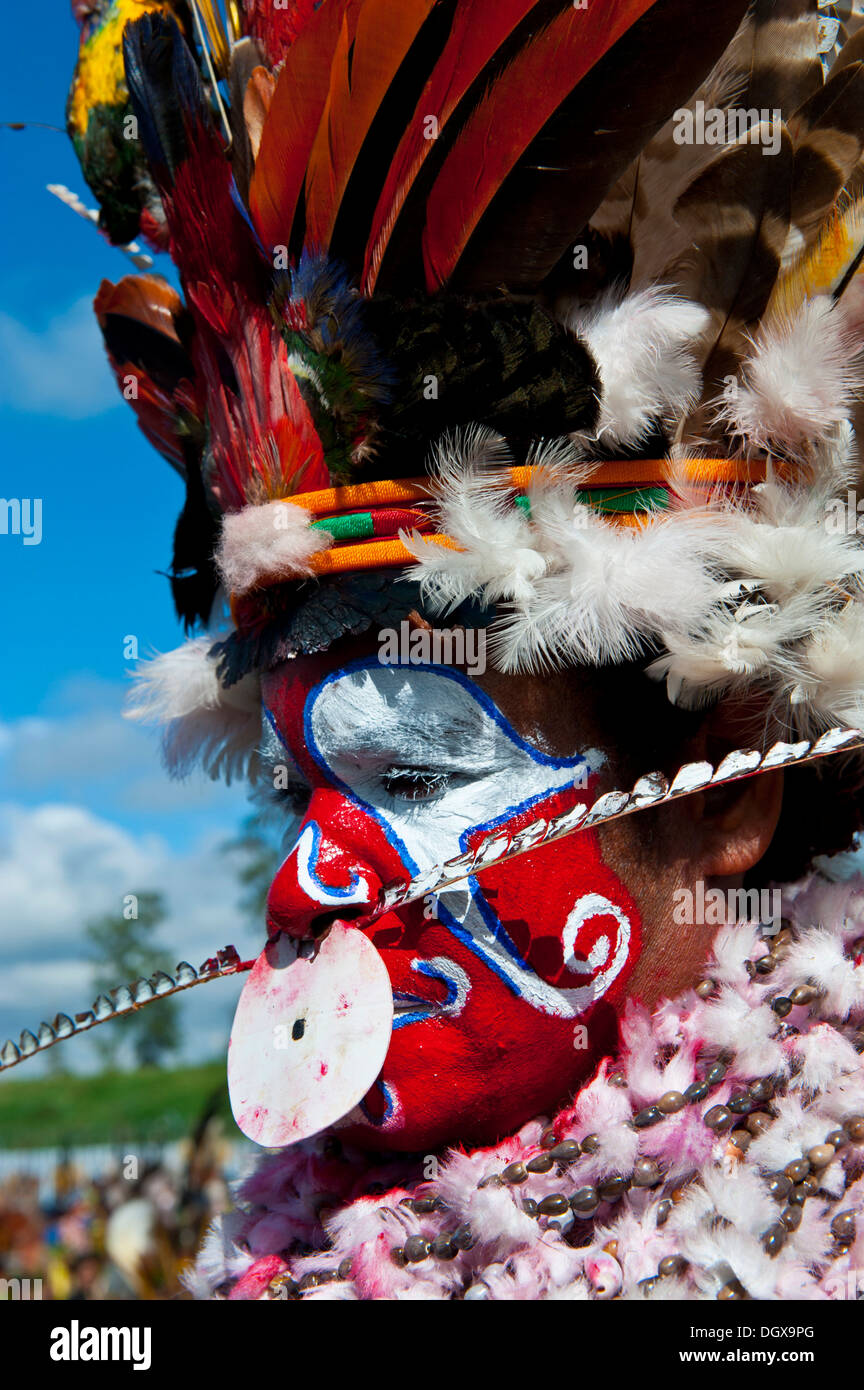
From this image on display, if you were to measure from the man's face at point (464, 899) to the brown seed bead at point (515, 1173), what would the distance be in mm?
105

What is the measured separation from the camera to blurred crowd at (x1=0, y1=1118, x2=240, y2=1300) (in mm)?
5922

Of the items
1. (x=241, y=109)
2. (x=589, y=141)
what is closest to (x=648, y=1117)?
(x=589, y=141)

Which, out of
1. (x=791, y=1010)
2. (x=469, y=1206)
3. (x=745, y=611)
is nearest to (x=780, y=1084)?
(x=791, y=1010)

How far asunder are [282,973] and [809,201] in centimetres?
176

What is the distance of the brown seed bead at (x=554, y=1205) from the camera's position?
197 cm

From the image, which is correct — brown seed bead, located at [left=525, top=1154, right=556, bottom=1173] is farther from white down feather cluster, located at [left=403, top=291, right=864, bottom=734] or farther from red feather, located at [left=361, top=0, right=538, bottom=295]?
red feather, located at [left=361, top=0, right=538, bottom=295]

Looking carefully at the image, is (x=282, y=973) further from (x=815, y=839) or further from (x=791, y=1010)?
(x=815, y=839)

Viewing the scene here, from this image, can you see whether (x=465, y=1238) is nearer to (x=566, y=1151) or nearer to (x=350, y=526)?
(x=566, y=1151)

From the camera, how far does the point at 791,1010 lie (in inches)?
82.4

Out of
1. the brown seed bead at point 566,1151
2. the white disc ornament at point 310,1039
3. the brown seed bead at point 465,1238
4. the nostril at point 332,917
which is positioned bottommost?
the brown seed bead at point 465,1238

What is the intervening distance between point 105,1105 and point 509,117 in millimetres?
17646

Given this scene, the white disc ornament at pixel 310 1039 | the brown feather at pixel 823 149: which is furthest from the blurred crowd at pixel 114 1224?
the brown feather at pixel 823 149

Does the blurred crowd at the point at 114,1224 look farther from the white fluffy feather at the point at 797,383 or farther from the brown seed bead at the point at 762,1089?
the white fluffy feather at the point at 797,383

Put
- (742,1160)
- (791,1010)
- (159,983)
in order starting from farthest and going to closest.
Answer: (159,983), (791,1010), (742,1160)
